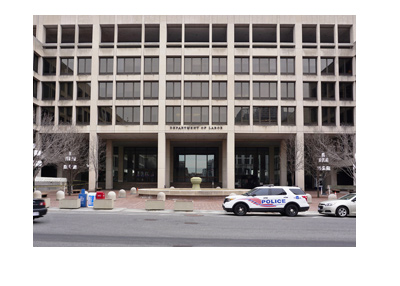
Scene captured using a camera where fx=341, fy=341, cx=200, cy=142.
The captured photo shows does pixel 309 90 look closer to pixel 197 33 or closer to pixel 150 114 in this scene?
pixel 197 33

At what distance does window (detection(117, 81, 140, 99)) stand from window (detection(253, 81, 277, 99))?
48.5ft

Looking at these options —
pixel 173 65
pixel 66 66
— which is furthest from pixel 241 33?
pixel 66 66

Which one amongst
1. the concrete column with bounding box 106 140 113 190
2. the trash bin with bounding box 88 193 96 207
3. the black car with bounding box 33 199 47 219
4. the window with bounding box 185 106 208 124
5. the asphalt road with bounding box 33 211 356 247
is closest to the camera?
the asphalt road with bounding box 33 211 356 247

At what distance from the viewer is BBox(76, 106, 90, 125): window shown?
141 feet

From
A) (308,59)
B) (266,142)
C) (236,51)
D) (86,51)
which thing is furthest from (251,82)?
(86,51)

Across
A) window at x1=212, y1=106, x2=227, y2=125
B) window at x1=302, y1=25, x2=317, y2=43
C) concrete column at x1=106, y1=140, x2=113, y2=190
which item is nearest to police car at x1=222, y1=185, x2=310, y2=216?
window at x1=212, y1=106, x2=227, y2=125

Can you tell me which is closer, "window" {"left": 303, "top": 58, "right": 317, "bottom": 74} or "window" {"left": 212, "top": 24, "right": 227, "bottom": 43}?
"window" {"left": 303, "top": 58, "right": 317, "bottom": 74}

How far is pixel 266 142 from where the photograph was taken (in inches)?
2031

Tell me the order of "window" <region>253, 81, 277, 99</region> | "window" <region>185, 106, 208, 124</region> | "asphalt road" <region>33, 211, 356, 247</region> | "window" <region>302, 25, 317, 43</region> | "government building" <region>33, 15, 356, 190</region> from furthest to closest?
"window" <region>302, 25, 317, 43</region>
"window" <region>253, 81, 277, 99</region>
"window" <region>185, 106, 208, 124</region>
"government building" <region>33, 15, 356, 190</region>
"asphalt road" <region>33, 211, 356, 247</region>

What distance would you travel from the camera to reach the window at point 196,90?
42.6 metres

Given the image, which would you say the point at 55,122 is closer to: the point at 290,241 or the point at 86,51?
the point at 86,51

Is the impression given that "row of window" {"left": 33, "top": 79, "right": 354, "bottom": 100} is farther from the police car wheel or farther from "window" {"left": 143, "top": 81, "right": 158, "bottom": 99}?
the police car wheel

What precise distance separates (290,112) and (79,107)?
26.5 meters

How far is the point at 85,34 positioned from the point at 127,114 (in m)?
12.8
